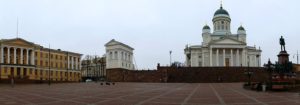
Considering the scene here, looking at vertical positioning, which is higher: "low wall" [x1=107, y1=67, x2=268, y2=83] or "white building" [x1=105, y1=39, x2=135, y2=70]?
"white building" [x1=105, y1=39, x2=135, y2=70]

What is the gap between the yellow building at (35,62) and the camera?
98000 millimetres

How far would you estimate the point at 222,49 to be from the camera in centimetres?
10556

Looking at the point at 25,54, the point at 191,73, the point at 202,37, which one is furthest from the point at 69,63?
the point at 191,73

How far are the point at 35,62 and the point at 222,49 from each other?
5069cm

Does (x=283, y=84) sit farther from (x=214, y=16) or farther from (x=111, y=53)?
(x=214, y=16)

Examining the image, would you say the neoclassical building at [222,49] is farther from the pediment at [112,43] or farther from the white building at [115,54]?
the pediment at [112,43]

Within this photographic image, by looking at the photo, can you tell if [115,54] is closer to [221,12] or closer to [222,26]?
[222,26]

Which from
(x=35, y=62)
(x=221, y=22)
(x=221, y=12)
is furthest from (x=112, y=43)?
(x=221, y=12)

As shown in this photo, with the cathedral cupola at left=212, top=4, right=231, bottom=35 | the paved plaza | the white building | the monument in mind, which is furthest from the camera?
the cathedral cupola at left=212, top=4, right=231, bottom=35

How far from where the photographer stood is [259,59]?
379 ft

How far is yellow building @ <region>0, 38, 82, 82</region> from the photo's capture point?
98000 mm

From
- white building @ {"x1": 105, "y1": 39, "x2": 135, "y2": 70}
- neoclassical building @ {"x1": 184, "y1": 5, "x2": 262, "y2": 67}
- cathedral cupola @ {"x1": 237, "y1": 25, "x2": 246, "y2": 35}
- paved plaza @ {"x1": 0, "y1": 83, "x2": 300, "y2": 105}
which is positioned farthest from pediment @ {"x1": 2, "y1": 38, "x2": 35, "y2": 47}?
paved plaza @ {"x1": 0, "y1": 83, "x2": 300, "y2": 105}

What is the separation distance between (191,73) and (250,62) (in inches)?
1445

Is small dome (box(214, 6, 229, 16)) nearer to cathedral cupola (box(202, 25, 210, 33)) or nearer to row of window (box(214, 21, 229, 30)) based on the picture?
row of window (box(214, 21, 229, 30))
